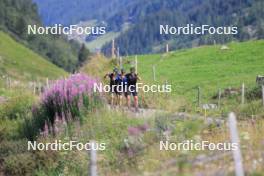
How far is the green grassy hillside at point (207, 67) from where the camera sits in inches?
1345

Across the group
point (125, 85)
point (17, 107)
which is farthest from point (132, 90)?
point (17, 107)

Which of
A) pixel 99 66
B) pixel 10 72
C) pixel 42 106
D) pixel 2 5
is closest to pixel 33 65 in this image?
pixel 10 72

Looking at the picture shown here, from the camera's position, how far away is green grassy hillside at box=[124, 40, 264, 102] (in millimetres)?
34156

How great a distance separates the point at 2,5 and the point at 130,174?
7307 inches

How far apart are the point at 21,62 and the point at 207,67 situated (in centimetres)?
12592

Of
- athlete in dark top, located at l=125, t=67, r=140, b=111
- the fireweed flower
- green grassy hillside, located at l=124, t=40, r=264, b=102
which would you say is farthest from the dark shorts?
green grassy hillside, located at l=124, t=40, r=264, b=102

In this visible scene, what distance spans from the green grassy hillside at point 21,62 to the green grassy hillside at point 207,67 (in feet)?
328

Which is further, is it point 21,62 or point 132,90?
point 21,62

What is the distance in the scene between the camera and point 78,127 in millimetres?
22438

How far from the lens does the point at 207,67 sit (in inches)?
1590

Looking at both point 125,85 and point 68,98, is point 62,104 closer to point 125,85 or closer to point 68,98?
point 68,98

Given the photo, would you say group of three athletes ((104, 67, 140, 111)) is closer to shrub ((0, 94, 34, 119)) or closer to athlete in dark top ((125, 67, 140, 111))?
athlete in dark top ((125, 67, 140, 111))

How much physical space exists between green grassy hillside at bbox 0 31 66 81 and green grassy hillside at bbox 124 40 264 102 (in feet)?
328

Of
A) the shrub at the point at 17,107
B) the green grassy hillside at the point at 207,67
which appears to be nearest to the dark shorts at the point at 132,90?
the shrub at the point at 17,107
